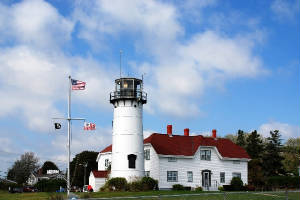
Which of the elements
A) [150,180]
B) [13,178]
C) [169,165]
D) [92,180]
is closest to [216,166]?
[169,165]

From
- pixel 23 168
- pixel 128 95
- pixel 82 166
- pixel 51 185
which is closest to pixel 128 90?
pixel 128 95

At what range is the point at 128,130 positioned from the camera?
41.8 m

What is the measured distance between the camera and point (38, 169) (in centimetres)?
10175

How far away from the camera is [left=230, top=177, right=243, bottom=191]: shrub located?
4731 cm

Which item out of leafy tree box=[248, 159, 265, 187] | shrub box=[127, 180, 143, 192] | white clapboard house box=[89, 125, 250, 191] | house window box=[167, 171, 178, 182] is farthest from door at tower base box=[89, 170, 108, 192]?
leafy tree box=[248, 159, 265, 187]

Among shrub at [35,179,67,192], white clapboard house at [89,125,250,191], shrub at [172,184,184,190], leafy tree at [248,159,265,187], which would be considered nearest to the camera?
shrub at [172,184,184,190]

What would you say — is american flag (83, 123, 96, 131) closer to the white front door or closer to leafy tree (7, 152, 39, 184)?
the white front door

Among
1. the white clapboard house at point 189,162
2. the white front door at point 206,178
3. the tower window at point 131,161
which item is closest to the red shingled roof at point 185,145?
the white clapboard house at point 189,162

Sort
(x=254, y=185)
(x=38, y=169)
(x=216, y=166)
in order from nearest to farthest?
(x=216, y=166), (x=254, y=185), (x=38, y=169)

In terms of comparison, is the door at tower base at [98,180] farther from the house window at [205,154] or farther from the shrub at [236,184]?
the shrub at [236,184]

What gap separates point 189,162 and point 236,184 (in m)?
5.35

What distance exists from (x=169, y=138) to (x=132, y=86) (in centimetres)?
938

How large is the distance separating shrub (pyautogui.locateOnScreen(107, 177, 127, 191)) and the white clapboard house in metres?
4.08

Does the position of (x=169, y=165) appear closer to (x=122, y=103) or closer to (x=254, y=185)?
(x=122, y=103)
